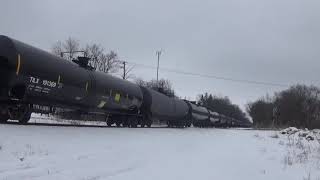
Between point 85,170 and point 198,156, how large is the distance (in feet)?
17.9

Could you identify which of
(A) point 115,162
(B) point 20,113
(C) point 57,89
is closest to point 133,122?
(C) point 57,89

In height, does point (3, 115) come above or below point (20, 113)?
below

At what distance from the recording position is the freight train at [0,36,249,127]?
56.9ft

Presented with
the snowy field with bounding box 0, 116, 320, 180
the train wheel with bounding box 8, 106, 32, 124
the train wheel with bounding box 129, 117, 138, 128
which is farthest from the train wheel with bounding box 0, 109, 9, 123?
the train wheel with bounding box 129, 117, 138, 128

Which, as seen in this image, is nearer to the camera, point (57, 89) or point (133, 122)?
point (57, 89)

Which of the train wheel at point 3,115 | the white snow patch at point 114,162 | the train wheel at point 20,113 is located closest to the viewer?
the white snow patch at point 114,162

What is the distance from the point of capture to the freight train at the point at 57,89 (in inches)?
683

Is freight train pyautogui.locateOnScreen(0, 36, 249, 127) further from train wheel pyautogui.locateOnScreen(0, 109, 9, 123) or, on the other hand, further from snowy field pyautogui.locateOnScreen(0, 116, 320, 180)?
snowy field pyautogui.locateOnScreen(0, 116, 320, 180)

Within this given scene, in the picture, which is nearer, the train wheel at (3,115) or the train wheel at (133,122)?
the train wheel at (3,115)

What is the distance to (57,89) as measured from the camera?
19891mm

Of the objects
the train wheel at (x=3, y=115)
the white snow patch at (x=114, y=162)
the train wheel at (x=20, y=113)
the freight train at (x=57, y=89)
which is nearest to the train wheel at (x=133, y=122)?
the freight train at (x=57, y=89)

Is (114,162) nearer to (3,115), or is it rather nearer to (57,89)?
(3,115)

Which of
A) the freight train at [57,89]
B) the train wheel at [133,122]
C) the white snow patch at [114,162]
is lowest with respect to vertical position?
the white snow patch at [114,162]

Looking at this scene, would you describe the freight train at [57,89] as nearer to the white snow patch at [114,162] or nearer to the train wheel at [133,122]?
the train wheel at [133,122]
